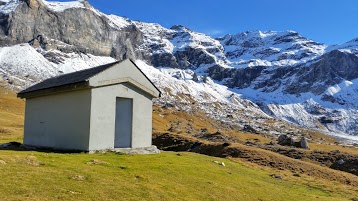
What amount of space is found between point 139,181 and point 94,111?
10.2 m

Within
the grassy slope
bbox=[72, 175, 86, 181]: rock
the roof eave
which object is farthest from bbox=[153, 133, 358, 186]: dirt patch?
bbox=[72, 175, 86, 181]: rock

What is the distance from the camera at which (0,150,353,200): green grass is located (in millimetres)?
16109

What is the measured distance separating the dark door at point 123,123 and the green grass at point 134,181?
3348mm

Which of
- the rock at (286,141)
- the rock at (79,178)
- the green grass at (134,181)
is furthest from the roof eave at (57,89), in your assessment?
the rock at (286,141)

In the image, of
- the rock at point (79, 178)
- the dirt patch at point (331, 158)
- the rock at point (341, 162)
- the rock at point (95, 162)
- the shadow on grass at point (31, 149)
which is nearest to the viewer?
the rock at point (79, 178)

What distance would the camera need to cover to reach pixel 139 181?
19.9m

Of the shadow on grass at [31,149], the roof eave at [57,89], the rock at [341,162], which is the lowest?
the rock at [341,162]

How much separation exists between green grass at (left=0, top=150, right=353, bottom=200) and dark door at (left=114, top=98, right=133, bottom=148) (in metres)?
3.35

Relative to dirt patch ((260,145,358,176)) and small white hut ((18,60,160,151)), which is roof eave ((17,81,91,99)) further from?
dirt patch ((260,145,358,176))

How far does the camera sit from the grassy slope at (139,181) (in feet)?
53.1

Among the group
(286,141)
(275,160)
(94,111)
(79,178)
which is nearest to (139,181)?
(79,178)

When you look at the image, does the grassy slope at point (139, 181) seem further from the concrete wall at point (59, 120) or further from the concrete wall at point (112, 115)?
the concrete wall at point (59, 120)

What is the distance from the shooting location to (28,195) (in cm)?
1469

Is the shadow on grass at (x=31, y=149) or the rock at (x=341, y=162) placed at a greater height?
the shadow on grass at (x=31, y=149)
